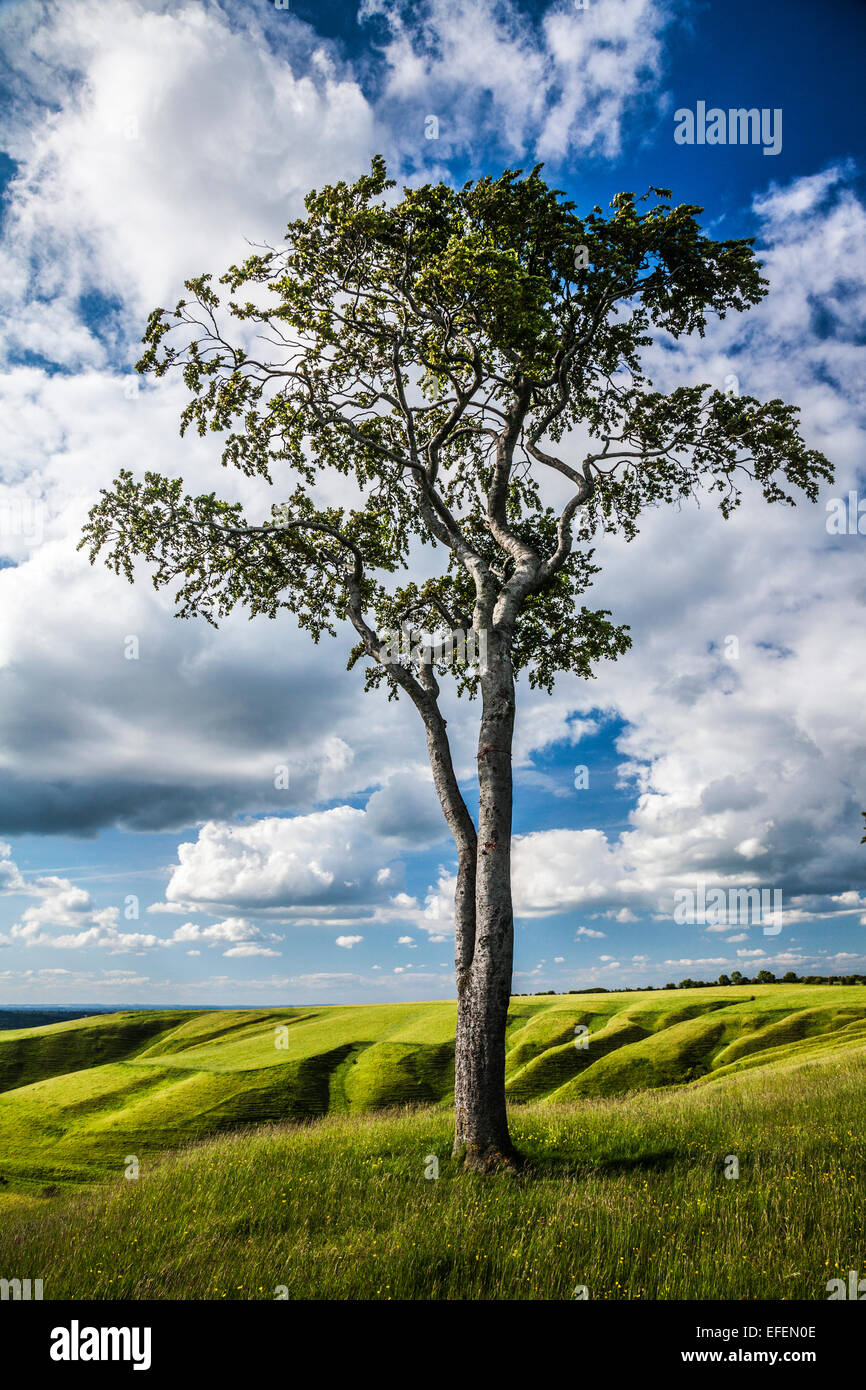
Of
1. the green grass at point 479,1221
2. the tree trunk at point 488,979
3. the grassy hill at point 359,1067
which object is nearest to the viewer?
the green grass at point 479,1221

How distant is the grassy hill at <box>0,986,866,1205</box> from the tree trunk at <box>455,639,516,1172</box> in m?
22.7

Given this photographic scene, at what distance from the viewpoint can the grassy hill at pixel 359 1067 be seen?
38.8 m

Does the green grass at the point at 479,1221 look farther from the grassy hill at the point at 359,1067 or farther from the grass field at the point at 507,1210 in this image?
the grassy hill at the point at 359,1067

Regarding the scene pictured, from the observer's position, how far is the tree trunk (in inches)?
493

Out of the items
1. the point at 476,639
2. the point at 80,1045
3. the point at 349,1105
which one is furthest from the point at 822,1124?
the point at 80,1045

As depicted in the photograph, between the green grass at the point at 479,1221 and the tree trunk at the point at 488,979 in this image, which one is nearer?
the green grass at the point at 479,1221

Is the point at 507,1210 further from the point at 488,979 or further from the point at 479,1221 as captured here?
the point at 488,979

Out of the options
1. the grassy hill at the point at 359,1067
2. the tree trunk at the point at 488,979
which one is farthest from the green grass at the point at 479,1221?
the grassy hill at the point at 359,1067

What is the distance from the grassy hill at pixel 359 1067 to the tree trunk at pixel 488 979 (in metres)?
22.7

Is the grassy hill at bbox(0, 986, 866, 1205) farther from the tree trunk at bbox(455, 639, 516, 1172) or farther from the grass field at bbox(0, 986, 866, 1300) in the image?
the tree trunk at bbox(455, 639, 516, 1172)

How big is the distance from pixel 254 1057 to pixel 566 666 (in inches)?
1813

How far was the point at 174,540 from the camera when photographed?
729 inches

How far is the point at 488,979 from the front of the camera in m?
13.0
